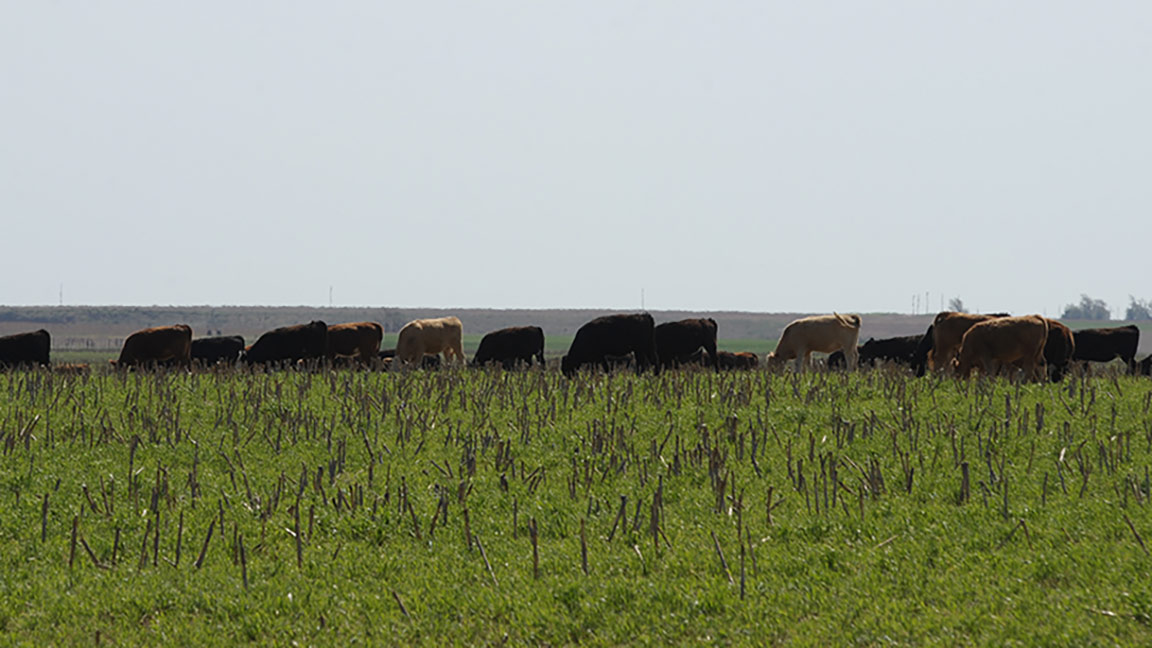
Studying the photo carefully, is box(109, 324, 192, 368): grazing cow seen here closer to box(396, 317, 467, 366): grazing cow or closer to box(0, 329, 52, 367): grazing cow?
box(0, 329, 52, 367): grazing cow

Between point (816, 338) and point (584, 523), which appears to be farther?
point (816, 338)

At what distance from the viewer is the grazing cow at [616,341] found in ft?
88.6

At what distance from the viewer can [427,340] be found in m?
35.7

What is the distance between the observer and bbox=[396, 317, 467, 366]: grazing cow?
35.6 meters

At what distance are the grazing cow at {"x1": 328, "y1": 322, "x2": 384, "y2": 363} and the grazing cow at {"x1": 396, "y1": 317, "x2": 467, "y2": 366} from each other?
4.59ft

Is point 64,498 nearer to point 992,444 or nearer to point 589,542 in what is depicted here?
point 589,542

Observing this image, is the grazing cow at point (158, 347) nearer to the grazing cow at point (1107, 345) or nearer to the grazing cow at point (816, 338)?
the grazing cow at point (816, 338)

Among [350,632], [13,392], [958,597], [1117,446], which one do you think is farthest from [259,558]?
[13,392]

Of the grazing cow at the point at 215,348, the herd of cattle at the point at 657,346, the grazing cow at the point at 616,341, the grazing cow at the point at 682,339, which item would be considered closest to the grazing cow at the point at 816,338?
the herd of cattle at the point at 657,346

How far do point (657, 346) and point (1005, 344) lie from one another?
12.6 m

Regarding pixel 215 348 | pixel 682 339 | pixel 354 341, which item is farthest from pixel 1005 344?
pixel 215 348

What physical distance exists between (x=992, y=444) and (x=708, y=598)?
6925 millimetres

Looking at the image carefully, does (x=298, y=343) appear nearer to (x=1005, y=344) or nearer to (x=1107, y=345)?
(x=1005, y=344)

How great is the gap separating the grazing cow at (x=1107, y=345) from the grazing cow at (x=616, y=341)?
17289 mm
